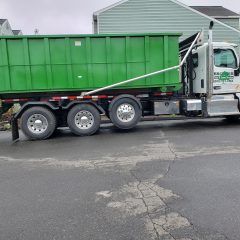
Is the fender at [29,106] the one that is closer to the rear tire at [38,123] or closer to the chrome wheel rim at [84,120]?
the rear tire at [38,123]

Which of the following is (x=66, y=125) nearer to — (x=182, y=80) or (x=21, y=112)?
(x=21, y=112)

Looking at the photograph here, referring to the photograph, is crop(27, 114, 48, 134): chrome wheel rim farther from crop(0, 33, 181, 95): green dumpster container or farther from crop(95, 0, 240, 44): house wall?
crop(95, 0, 240, 44): house wall

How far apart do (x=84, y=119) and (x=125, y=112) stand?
4.24 ft

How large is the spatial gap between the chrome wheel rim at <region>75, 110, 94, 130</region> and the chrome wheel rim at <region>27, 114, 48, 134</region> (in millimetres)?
958

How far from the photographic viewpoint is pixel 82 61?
10773 millimetres

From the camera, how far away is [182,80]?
12656mm

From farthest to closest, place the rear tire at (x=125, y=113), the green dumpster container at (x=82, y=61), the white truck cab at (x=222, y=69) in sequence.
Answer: the white truck cab at (x=222, y=69) → the rear tire at (x=125, y=113) → the green dumpster container at (x=82, y=61)

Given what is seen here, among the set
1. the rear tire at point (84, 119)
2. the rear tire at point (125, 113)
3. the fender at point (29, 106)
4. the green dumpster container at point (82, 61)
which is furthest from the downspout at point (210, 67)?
the fender at point (29, 106)

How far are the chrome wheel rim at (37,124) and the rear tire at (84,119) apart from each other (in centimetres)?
76

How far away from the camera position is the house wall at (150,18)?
904 inches

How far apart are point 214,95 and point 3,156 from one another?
278 inches

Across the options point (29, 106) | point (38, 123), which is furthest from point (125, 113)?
point (29, 106)

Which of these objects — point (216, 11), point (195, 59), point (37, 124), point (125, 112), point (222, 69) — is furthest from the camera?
point (216, 11)

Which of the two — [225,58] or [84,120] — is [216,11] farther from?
[84,120]
